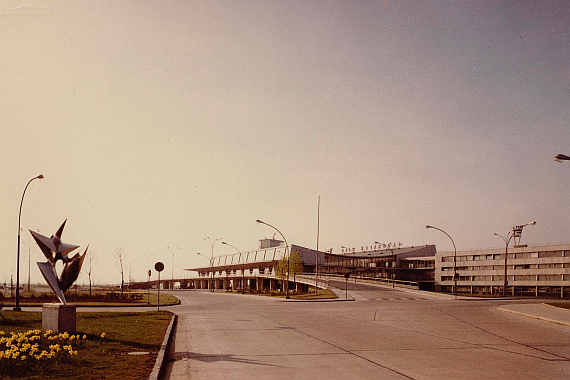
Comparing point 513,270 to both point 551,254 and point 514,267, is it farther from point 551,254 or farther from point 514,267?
point 551,254

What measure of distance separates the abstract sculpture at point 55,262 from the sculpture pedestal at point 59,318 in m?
0.55

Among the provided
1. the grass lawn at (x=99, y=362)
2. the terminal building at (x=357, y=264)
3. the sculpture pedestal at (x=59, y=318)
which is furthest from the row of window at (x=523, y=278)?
the sculpture pedestal at (x=59, y=318)

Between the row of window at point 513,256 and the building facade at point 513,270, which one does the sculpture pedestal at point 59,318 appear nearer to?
the building facade at point 513,270

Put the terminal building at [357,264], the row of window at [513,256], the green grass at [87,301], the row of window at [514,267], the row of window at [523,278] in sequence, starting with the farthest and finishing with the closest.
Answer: the terminal building at [357,264], the row of window at [513,256], the row of window at [514,267], the row of window at [523,278], the green grass at [87,301]

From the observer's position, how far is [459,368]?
10.1 meters

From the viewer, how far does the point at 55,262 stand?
15.3 m

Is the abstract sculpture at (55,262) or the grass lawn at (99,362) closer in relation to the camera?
the grass lawn at (99,362)

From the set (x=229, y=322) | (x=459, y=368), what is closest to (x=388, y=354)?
(x=459, y=368)

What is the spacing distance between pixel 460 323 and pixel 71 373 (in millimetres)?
16700

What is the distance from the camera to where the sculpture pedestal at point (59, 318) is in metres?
14.0

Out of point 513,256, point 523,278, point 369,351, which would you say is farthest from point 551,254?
point 369,351

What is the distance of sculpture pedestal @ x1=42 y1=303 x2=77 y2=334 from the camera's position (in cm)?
1397

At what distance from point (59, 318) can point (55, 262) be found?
2051 millimetres

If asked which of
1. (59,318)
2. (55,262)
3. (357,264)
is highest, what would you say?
(55,262)
